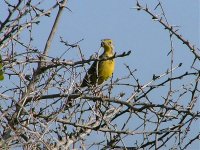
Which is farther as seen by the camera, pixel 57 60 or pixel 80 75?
pixel 80 75

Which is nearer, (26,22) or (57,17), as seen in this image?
(26,22)

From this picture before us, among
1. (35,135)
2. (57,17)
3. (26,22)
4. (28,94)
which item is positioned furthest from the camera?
(57,17)

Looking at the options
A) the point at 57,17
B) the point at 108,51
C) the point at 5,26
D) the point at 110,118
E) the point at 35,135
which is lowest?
the point at 35,135

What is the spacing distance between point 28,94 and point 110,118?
1186 millimetres

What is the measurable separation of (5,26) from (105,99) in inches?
43.0

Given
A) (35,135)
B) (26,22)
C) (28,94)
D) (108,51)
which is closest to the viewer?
(35,135)

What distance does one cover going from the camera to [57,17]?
5711mm

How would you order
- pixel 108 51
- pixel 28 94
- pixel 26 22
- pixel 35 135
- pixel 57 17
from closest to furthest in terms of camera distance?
pixel 35 135 < pixel 28 94 < pixel 26 22 < pixel 57 17 < pixel 108 51

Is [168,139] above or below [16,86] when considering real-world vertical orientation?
below

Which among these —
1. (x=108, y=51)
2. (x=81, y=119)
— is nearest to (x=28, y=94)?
(x=81, y=119)

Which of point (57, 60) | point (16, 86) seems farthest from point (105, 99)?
point (16, 86)

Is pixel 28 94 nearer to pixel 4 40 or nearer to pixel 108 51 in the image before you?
pixel 4 40

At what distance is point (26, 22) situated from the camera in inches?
208

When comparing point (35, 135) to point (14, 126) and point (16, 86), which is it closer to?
point (14, 126)
